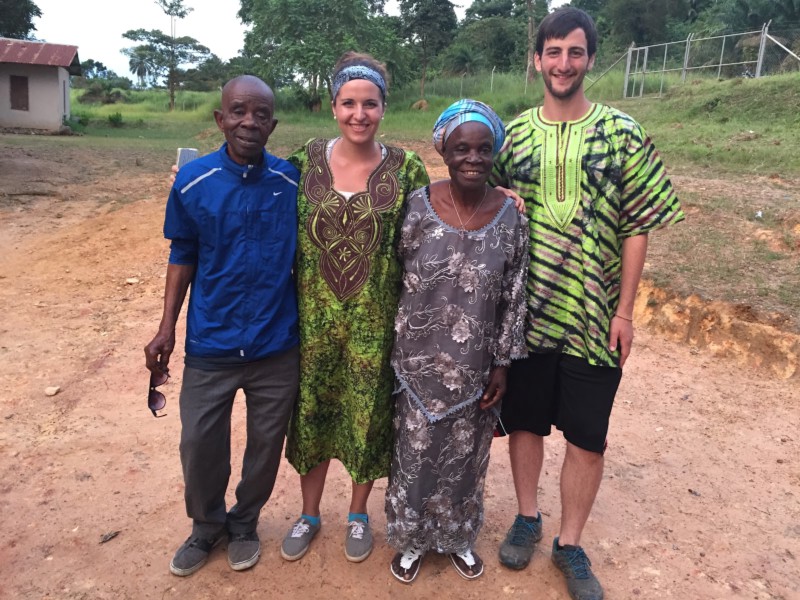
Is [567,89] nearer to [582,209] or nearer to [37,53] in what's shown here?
[582,209]

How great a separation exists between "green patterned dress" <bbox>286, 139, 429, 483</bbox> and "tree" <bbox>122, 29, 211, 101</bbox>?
3906cm

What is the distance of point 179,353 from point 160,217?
12.1 ft

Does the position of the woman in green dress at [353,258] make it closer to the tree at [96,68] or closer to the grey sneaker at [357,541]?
the grey sneaker at [357,541]

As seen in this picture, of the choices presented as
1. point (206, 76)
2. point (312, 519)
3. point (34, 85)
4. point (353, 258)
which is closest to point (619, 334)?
point (353, 258)

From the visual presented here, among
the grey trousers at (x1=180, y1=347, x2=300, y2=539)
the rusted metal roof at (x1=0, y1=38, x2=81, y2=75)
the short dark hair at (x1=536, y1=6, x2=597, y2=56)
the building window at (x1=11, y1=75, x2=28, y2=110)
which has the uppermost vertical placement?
the rusted metal roof at (x1=0, y1=38, x2=81, y2=75)

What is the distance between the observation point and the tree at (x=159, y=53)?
40688 millimetres

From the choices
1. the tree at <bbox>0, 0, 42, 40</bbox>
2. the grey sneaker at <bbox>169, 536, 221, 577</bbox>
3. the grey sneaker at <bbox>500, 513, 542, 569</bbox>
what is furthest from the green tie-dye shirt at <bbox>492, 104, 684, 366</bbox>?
the tree at <bbox>0, 0, 42, 40</bbox>

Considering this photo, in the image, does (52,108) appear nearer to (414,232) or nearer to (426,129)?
(426,129)

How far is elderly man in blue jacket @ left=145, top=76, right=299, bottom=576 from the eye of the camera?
2070 mm

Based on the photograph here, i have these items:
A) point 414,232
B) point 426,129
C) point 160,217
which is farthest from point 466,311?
point 426,129

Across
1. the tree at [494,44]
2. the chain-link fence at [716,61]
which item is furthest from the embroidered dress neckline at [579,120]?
the tree at [494,44]

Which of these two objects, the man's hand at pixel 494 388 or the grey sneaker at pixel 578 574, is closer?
the man's hand at pixel 494 388

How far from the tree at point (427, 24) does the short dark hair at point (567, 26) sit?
89.2 ft

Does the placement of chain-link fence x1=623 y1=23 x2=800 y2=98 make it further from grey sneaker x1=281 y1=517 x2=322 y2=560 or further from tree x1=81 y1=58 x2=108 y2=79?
tree x1=81 y1=58 x2=108 y2=79
